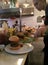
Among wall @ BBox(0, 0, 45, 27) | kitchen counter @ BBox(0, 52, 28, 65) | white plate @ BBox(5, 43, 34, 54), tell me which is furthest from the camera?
wall @ BBox(0, 0, 45, 27)

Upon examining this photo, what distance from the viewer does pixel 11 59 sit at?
729mm

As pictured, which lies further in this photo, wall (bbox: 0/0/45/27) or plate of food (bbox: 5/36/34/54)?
wall (bbox: 0/0/45/27)

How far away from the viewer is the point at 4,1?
115 cm

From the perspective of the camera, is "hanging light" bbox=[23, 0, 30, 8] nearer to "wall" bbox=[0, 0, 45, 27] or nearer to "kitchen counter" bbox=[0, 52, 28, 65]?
"wall" bbox=[0, 0, 45, 27]

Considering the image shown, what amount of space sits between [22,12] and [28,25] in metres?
0.12

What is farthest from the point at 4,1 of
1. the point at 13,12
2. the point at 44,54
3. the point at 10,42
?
the point at 44,54

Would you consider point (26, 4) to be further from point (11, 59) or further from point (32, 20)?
point (11, 59)

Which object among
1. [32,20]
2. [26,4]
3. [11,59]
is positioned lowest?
[11,59]

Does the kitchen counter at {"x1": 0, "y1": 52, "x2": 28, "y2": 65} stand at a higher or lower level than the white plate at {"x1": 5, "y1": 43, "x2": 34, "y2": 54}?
lower

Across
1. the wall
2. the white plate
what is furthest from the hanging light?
the white plate

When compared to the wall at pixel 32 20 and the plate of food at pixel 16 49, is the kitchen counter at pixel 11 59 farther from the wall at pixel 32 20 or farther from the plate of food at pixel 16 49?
the wall at pixel 32 20

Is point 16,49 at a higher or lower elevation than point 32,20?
lower

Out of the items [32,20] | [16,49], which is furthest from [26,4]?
[16,49]

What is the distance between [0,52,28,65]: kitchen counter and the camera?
0.68m
